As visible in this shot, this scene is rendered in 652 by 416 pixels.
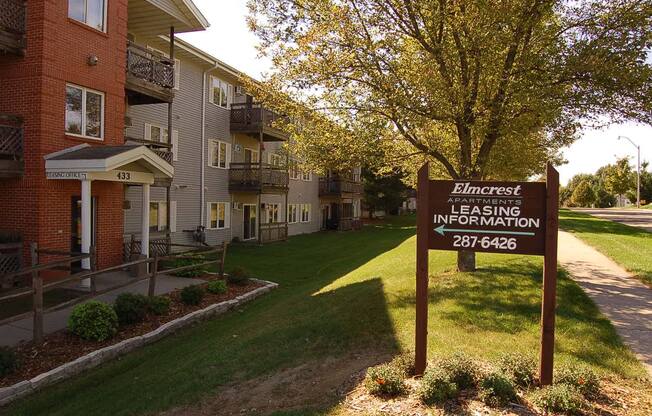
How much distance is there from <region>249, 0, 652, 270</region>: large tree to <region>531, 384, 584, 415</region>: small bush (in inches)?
219

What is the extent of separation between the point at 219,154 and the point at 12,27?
41.8ft

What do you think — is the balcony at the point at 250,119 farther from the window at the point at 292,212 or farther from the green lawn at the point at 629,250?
the green lawn at the point at 629,250

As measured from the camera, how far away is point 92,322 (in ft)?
28.1

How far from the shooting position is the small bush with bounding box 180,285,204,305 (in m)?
11.1

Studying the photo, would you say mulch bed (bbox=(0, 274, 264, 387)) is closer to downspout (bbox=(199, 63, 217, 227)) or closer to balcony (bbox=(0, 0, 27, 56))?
balcony (bbox=(0, 0, 27, 56))

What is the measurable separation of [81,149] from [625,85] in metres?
12.8

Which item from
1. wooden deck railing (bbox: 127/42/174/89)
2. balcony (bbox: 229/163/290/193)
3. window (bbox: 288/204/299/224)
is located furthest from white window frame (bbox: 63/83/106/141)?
window (bbox: 288/204/299/224)

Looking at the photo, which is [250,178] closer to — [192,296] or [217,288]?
[217,288]

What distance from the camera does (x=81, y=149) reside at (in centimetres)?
1262

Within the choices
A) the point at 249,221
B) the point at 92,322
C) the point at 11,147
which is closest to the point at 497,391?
the point at 92,322

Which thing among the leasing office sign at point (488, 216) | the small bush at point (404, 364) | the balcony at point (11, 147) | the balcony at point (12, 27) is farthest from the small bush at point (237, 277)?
the leasing office sign at point (488, 216)

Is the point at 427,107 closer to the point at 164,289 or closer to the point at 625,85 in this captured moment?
the point at 625,85

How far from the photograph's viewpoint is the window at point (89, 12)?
12.7 meters

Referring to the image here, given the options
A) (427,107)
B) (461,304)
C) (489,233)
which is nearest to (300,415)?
(489,233)
